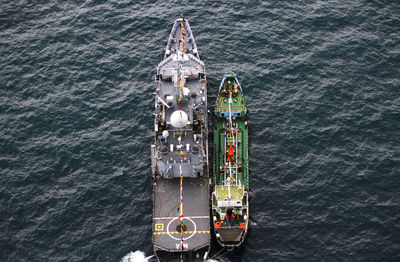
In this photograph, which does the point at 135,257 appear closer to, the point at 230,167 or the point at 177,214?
the point at 177,214

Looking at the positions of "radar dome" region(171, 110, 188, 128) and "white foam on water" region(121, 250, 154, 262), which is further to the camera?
"radar dome" region(171, 110, 188, 128)

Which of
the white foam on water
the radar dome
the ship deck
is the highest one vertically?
the radar dome

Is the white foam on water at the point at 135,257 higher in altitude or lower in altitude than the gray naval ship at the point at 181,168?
lower

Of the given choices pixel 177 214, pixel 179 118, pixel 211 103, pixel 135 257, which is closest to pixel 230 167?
pixel 179 118

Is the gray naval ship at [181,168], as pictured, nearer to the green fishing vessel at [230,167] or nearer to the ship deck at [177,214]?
the ship deck at [177,214]

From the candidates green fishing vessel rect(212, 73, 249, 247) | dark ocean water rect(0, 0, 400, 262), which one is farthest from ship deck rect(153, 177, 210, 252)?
A: dark ocean water rect(0, 0, 400, 262)

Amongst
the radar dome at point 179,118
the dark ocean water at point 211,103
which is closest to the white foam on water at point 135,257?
the dark ocean water at point 211,103

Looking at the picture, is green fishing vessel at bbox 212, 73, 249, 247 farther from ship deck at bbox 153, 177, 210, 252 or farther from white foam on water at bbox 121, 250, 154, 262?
white foam on water at bbox 121, 250, 154, 262
